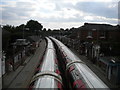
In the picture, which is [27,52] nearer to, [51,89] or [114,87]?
[114,87]

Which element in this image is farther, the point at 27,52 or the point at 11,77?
the point at 27,52

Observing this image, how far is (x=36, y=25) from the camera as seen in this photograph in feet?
352

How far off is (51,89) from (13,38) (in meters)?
41.6

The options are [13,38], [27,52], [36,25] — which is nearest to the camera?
[27,52]

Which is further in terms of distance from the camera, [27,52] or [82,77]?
[27,52]

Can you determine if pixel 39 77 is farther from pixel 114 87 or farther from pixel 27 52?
pixel 27 52

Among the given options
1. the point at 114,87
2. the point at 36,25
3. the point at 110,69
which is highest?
the point at 36,25

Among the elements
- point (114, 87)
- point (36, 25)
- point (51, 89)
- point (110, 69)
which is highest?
point (36, 25)

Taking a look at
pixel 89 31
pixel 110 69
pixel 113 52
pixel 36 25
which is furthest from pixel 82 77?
pixel 36 25

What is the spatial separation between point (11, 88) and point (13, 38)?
113 ft

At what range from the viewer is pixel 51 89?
246 inches

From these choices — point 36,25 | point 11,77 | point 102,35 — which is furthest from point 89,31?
point 36,25

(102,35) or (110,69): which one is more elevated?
(102,35)

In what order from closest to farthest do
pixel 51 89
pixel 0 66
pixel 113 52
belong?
pixel 51 89, pixel 0 66, pixel 113 52
